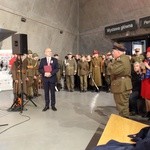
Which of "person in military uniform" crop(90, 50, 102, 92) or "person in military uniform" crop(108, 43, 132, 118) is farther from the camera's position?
"person in military uniform" crop(90, 50, 102, 92)

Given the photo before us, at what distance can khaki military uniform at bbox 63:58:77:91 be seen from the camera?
A: 33.9 feet

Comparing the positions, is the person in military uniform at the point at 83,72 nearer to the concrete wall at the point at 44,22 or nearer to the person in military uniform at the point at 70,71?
the person in military uniform at the point at 70,71

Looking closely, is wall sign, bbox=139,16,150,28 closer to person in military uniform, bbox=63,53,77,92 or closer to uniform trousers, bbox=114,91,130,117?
person in military uniform, bbox=63,53,77,92

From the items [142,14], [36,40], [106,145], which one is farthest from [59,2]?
[106,145]

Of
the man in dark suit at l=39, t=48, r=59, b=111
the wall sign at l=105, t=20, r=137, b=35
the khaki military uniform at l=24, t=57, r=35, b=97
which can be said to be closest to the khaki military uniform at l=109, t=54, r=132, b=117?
the man in dark suit at l=39, t=48, r=59, b=111

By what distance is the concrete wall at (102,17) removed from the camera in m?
11.4

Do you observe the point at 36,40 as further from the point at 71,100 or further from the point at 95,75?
the point at 71,100

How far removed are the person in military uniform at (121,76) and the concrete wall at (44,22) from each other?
6332mm

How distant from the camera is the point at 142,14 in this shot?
1108 centimetres

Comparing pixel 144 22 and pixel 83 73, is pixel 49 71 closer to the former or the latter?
pixel 83 73

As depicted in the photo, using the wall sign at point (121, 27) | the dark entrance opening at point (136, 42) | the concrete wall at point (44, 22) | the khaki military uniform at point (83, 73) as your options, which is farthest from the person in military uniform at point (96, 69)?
the concrete wall at point (44, 22)

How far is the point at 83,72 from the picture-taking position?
10109 mm

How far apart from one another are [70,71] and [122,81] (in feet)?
18.7

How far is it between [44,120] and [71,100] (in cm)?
257
